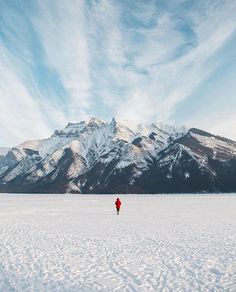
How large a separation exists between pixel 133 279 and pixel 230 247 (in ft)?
30.5

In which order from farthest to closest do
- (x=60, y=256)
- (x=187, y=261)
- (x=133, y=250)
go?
1. (x=133, y=250)
2. (x=60, y=256)
3. (x=187, y=261)

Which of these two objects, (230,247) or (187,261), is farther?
(230,247)

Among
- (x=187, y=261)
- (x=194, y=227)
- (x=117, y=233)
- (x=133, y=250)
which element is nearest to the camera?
(x=187, y=261)

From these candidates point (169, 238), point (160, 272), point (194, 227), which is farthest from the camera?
point (194, 227)

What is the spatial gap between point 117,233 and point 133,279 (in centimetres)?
1387

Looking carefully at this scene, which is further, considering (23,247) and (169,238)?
(169,238)

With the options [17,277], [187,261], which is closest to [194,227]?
[187,261]

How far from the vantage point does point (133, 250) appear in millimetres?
20578

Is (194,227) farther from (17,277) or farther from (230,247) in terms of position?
(17,277)

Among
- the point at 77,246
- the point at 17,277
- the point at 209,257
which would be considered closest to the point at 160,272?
the point at 209,257

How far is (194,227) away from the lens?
31.3 metres

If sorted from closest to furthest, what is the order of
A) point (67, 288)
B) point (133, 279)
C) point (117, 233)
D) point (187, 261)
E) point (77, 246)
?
point (67, 288)
point (133, 279)
point (187, 261)
point (77, 246)
point (117, 233)

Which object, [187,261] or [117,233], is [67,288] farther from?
[117,233]

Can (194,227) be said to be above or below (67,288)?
above
